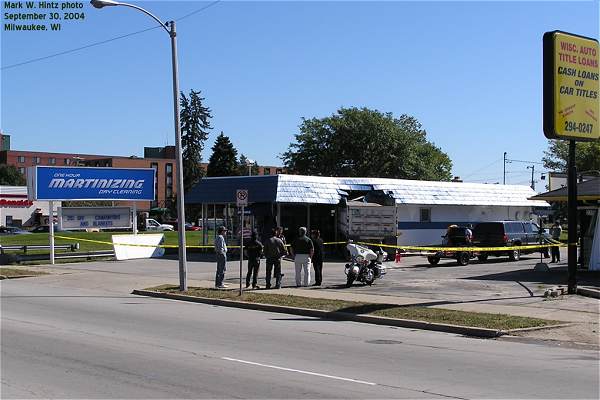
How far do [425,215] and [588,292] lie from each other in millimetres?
23008

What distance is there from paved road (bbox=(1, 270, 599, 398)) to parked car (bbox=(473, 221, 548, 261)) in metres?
19.6

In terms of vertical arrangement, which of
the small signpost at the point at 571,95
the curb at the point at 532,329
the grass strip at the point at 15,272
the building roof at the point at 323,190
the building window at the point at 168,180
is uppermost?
the building window at the point at 168,180

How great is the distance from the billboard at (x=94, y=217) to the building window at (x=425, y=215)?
56.0 feet

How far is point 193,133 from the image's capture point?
94562 mm

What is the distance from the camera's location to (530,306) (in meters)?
16.9

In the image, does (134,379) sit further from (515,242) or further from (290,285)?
(515,242)

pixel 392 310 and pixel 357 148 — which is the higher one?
pixel 357 148

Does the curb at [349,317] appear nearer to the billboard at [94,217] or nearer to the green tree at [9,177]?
the billboard at [94,217]

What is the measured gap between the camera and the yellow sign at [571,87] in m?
18.2

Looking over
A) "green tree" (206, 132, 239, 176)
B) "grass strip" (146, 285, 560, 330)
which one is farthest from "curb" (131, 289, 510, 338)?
"green tree" (206, 132, 239, 176)

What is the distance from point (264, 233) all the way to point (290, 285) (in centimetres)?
1164

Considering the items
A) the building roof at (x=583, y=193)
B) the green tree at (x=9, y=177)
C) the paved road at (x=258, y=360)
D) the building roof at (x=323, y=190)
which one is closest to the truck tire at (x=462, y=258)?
the building roof at (x=583, y=193)

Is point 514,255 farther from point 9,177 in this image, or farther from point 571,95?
point 9,177

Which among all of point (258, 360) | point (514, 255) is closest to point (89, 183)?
point (514, 255)
